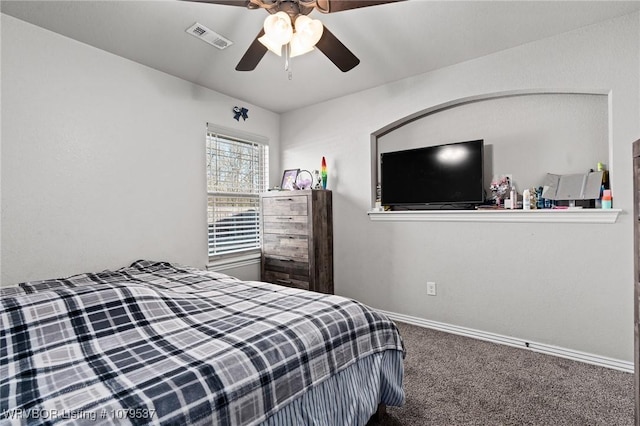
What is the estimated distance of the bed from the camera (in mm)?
829

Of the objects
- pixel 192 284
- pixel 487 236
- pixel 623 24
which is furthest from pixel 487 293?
pixel 192 284

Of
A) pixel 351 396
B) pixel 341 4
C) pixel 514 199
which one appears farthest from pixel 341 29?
pixel 351 396

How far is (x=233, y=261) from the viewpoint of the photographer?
136 inches

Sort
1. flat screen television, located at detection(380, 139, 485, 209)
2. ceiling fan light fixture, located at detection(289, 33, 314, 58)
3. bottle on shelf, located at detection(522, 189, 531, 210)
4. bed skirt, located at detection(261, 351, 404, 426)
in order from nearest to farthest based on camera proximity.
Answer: bed skirt, located at detection(261, 351, 404, 426), ceiling fan light fixture, located at detection(289, 33, 314, 58), bottle on shelf, located at detection(522, 189, 531, 210), flat screen television, located at detection(380, 139, 485, 209)

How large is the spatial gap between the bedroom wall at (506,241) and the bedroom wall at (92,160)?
1.57m

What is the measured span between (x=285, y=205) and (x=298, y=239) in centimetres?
43

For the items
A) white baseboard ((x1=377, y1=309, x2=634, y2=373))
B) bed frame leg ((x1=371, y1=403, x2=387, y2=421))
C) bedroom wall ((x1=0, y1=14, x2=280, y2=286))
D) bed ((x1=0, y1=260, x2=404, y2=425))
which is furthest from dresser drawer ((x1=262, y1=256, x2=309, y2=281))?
bed frame leg ((x1=371, y1=403, x2=387, y2=421))

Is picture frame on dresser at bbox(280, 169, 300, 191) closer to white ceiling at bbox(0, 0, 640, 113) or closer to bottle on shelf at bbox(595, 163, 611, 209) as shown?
white ceiling at bbox(0, 0, 640, 113)

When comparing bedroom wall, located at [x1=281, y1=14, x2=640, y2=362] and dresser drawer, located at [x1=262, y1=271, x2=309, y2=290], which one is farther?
dresser drawer, located at [x1=262, y1=271, x2=309, y2=290]

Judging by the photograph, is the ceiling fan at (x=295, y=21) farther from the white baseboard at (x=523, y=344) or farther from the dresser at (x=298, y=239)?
the white baseboard at (x=523, y=344)

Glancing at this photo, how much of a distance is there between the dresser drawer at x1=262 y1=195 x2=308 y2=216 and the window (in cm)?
24

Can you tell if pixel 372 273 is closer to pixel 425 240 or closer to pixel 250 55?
pixel 425 240

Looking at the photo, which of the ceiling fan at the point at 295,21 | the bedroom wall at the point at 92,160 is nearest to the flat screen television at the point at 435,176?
the ceiling fan at the point at 295,21

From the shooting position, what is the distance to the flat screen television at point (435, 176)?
2.66m
